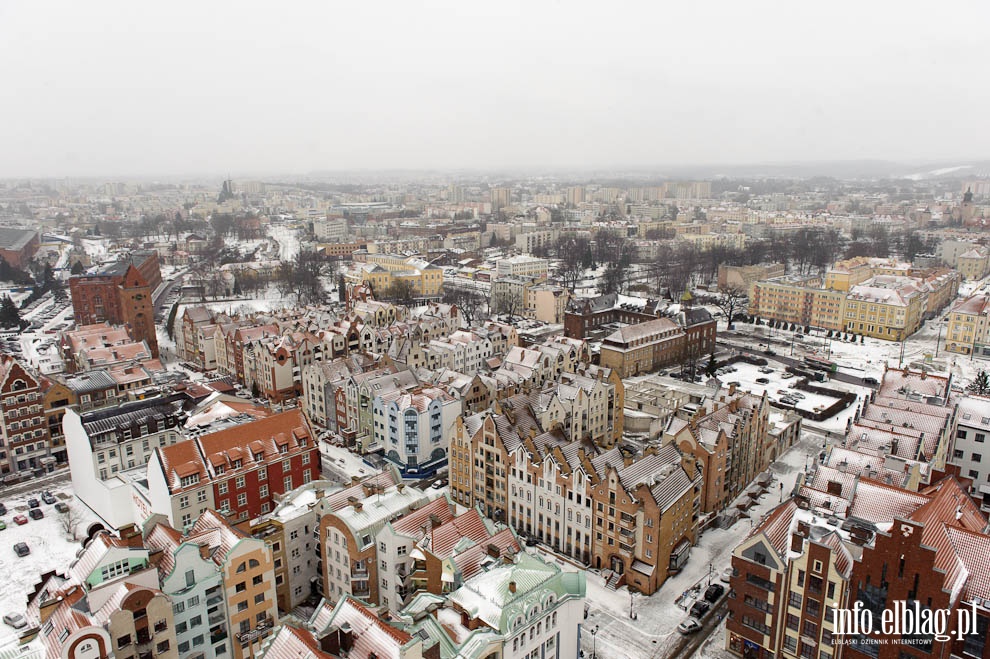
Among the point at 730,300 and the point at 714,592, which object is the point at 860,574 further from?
the point at 730,300

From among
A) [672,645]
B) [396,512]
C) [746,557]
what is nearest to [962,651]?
[746,557]

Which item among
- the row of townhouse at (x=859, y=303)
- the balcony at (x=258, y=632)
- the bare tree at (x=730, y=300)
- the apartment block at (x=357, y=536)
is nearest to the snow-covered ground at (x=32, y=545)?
the balcony at (x=258, y=632)

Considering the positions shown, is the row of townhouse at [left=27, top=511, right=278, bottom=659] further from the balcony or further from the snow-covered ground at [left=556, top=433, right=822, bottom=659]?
the snow-covered ground at [left=556, top=433, right=822, bottom=659]

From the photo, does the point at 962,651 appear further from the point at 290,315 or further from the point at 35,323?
the point at 35,323

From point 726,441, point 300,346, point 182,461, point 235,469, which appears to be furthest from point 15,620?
point 726,441

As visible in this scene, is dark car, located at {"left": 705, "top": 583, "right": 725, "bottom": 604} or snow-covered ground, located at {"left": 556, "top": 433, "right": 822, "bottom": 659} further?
dark car, located at {"left": 705, "top": 583, "right": 725, "bottom": 604}

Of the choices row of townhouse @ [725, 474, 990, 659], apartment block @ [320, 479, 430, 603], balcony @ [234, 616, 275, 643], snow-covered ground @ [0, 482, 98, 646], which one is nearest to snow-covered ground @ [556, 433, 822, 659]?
row of townhouse @ [725, 474, 990, 659]
